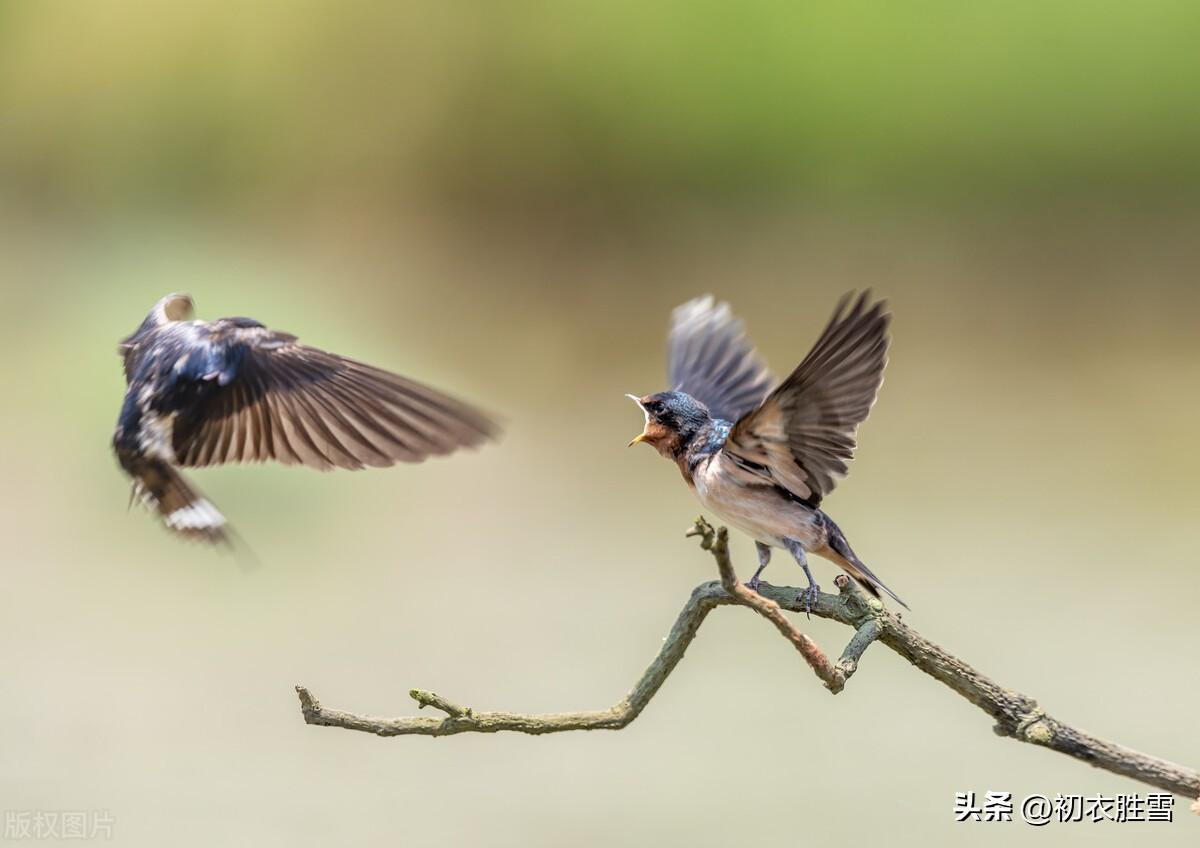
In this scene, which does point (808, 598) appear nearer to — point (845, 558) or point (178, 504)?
point (845, 558)

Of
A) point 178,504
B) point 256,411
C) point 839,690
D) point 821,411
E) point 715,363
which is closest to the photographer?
point 839,690

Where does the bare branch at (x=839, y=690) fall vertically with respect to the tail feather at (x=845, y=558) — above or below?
below

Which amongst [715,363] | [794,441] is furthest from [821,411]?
[715,363]

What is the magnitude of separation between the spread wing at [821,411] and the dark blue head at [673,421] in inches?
4.2

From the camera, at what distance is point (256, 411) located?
1411 mm

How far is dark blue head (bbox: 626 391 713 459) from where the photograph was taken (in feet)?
4.40

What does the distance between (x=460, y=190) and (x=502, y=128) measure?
12.4 inches

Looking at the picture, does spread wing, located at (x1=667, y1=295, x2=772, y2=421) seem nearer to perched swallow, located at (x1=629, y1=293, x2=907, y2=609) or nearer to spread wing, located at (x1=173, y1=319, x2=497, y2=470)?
perched swallow, located at (x1=629, y1=293, x2=907, y2=609)

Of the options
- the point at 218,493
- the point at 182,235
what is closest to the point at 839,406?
the point at 218,493

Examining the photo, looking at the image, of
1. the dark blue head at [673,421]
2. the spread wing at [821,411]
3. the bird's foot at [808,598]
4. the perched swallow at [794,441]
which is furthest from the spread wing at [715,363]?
the bird's foot at [808,598]

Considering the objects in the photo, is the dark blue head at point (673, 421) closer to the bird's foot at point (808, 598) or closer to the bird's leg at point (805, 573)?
the bird's leg at point (805, 573)

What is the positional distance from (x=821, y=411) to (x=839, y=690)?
0.26m

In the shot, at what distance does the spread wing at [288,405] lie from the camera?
1.36 m

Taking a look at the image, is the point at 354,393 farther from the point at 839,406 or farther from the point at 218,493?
the point at 218,493
